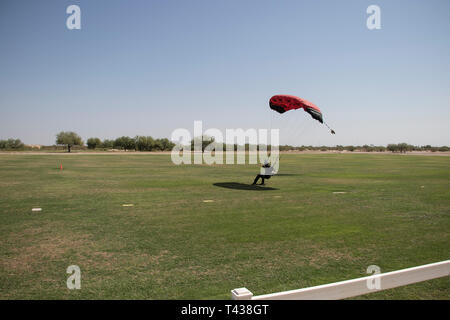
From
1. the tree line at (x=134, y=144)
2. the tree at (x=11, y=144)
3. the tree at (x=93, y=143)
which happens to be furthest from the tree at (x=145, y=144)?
the tree at (x=11, y=144)

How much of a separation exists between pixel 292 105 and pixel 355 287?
1584 centimetres

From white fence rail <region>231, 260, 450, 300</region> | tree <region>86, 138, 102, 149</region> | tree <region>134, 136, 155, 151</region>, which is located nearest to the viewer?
white fence rail <region>231, 260, 450, 300</region>

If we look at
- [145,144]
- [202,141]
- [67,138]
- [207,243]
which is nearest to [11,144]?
[67,138]

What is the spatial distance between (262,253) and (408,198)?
11048mm

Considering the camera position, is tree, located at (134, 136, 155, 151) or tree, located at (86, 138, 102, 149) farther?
tree, located at (86, 138, 102, 149)

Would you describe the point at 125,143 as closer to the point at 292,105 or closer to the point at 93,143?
the point at 93,143

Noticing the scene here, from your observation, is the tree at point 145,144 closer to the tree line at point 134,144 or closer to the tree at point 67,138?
the tree line at point 134,144

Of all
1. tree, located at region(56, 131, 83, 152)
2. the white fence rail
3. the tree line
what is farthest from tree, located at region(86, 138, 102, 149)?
the white fence rail

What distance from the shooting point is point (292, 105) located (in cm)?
1830

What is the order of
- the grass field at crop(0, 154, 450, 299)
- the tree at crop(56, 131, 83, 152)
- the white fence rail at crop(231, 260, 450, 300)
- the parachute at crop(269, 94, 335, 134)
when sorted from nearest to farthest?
→ the white fence rail at crop(231, 260, 450, 300)
the grass field at crop(0, 154, 450, 299)
the parachute at crop(269, 94, 335, 134)
the tree at crop(56, 131, 83, 152)

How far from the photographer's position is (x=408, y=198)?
45.7 feet

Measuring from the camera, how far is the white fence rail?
10.5 ft

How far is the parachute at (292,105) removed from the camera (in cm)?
1625

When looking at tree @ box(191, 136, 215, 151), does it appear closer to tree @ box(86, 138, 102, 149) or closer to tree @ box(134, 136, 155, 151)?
tree @ box(134, 136, 155, 151)
